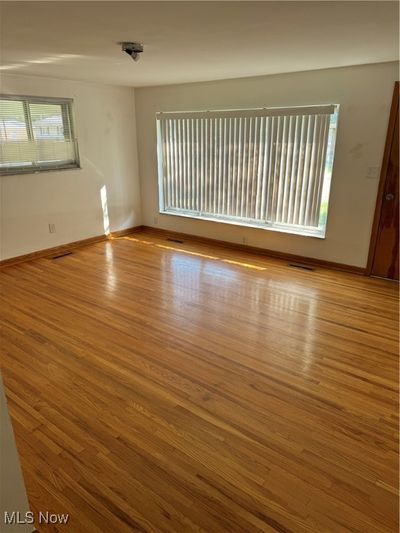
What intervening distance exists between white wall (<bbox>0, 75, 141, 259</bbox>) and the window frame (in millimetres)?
47

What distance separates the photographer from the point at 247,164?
4.70 metres

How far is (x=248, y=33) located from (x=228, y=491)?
2624 mm

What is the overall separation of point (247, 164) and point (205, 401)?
333 cm

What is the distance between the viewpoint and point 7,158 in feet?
13.9

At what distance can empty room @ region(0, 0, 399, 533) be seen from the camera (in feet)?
5.68

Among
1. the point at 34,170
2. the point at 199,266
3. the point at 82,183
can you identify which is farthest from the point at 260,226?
the point at 34,170

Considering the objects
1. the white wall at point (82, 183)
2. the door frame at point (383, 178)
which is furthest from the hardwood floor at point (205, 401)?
the white wall at point (82, 183)

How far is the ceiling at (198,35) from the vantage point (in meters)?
1.84

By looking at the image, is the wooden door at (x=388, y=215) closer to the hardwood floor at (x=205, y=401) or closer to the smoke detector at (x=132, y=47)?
the hardwood floor at (x=205, y=401)

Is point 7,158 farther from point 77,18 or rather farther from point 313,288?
point 313,288

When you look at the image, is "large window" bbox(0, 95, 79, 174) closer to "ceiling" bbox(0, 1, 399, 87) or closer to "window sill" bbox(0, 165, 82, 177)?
"window sill" bbox(0, 165, 82, 177)

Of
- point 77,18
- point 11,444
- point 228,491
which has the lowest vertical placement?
point 228,491

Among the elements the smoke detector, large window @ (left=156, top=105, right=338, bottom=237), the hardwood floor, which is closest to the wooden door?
the hardwood floor

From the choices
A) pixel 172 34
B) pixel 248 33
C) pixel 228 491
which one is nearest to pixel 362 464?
pixel 228 491
